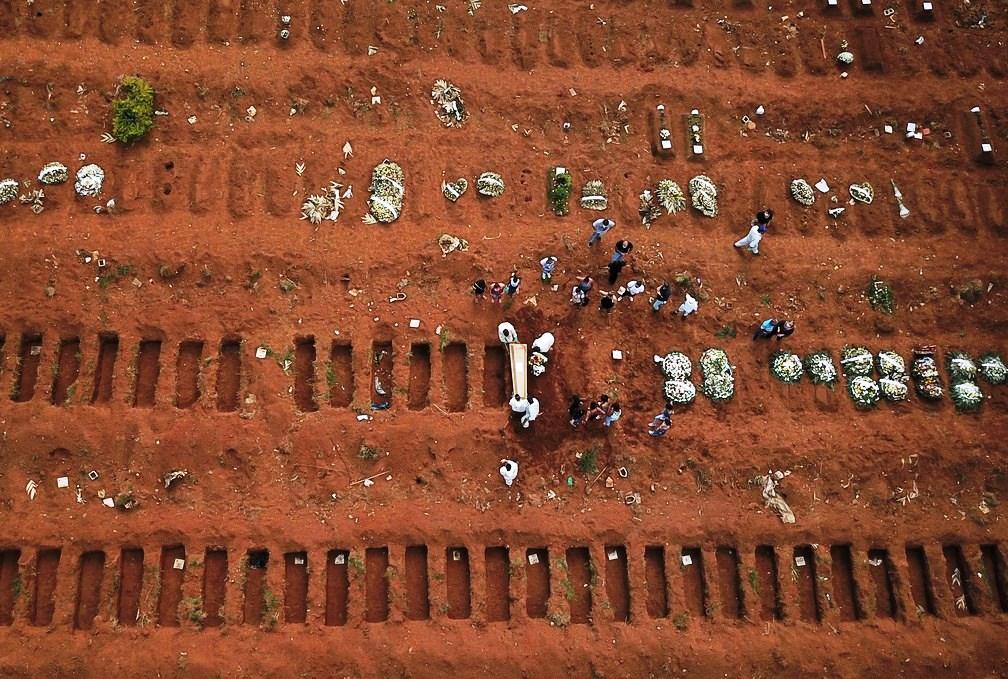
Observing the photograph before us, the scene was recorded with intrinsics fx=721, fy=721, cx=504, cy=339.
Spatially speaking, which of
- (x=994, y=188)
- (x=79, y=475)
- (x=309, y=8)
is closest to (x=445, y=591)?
(x=79, y=475)

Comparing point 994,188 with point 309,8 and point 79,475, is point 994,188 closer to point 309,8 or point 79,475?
point 309,8

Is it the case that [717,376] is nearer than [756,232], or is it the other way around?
[717,376]

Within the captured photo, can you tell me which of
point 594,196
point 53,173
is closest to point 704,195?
point 594,196

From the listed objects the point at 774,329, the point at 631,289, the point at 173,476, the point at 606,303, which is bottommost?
the point at 173,476

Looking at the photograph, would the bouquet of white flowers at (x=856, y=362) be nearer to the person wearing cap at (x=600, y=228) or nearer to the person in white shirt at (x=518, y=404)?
the person wearing cap at (x=600, y=228)

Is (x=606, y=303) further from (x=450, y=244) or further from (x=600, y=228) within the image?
(x=450, y=244)

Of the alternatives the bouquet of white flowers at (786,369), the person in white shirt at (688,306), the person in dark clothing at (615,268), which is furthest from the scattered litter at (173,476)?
the bouquet of white flowers at (786,369)

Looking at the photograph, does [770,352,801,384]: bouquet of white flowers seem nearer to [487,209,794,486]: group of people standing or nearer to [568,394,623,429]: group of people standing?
[487,209,794,486]: group of people standing
